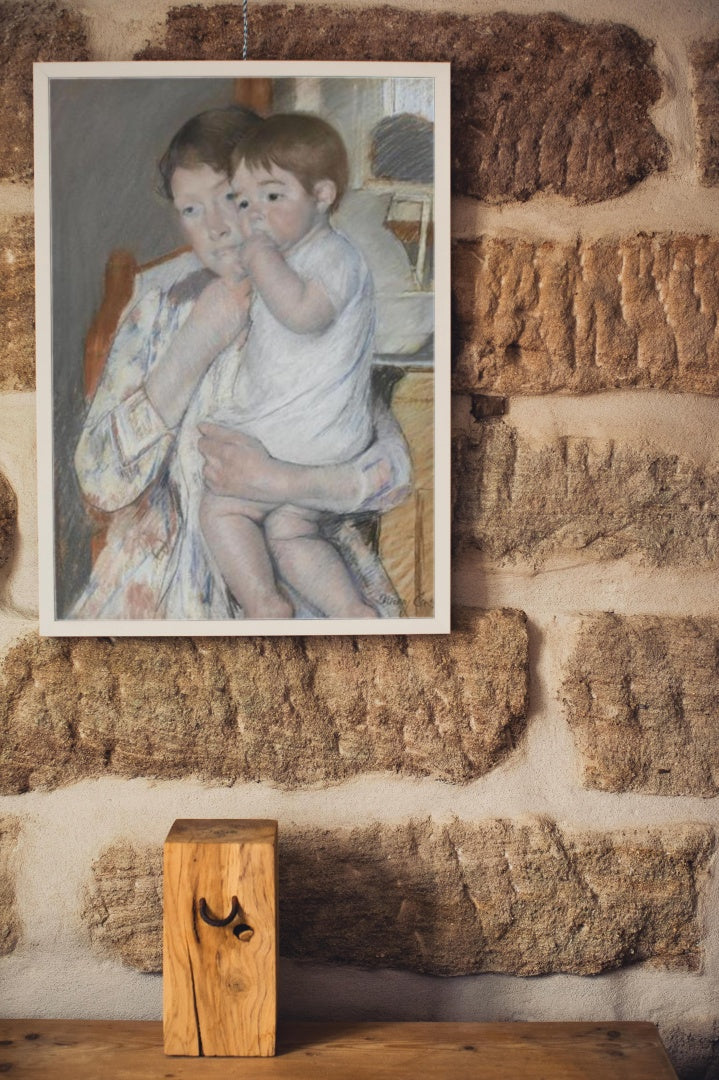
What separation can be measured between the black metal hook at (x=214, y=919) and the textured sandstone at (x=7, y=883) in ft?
1.04

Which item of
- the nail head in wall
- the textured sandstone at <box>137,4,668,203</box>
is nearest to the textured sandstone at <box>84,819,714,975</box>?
the nail head in wall

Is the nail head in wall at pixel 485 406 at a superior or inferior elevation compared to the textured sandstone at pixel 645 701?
superior

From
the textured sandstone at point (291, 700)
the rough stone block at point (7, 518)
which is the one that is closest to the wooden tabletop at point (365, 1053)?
the textured sandstone at point (291, 700)

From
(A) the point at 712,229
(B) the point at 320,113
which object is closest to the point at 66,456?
(B) the point at 320,113

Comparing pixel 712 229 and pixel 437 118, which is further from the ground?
pixel 437 118

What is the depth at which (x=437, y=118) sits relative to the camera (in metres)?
1.21

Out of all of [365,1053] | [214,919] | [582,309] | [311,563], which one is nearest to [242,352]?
[311,563]

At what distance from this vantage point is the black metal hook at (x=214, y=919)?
1.09 m

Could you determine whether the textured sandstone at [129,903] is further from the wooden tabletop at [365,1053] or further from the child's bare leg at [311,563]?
the child's bare leg at [311,563]

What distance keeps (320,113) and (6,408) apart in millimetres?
531

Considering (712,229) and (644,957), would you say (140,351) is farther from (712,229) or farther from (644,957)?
(644,957)

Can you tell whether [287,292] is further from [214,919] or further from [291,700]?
[214,919]

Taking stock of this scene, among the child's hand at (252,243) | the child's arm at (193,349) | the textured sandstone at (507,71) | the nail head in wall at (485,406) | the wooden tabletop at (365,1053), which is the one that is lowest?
the wooden tabletop at (365,1053)

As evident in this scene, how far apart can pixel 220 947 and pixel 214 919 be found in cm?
3
